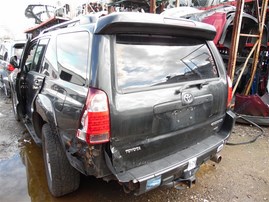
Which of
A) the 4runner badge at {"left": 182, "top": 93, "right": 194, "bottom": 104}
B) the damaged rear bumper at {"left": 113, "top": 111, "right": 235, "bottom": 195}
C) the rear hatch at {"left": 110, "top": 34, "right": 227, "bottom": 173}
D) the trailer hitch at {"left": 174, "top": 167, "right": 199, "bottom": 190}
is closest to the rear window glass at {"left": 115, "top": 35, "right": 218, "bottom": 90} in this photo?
the rear hatch at {"left": 110, "top": 34, "right": 227, "bottom": 173}

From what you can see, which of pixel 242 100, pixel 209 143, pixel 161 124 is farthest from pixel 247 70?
pixel 161 124

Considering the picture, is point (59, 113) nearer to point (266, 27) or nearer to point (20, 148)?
point (20, 148)

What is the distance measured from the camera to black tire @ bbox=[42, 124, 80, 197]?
2.50 metres

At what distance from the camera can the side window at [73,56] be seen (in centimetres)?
207

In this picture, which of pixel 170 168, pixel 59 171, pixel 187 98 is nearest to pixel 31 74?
pixel 59 171

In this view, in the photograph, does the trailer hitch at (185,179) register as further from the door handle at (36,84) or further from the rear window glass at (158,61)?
the door handle at (36,84)

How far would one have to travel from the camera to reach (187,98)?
2.21 metres

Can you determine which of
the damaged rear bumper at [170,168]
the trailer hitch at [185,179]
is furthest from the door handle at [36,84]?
the trailer hitch at [185,179]

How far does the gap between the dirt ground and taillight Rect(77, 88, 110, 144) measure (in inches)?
46.5

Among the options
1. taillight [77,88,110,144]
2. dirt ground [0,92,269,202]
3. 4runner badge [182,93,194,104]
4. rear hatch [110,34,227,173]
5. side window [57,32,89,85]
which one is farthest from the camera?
dirt ground [0,92,269,202]

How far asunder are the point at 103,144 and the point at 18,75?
2919mm

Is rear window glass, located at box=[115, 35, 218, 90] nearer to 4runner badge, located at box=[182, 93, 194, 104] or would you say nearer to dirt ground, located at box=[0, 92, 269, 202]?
4runner badge, located at box=[182, 93, 194, 104]

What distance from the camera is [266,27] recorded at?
6.09m

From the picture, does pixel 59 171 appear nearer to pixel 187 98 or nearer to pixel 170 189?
pixel 170 189
